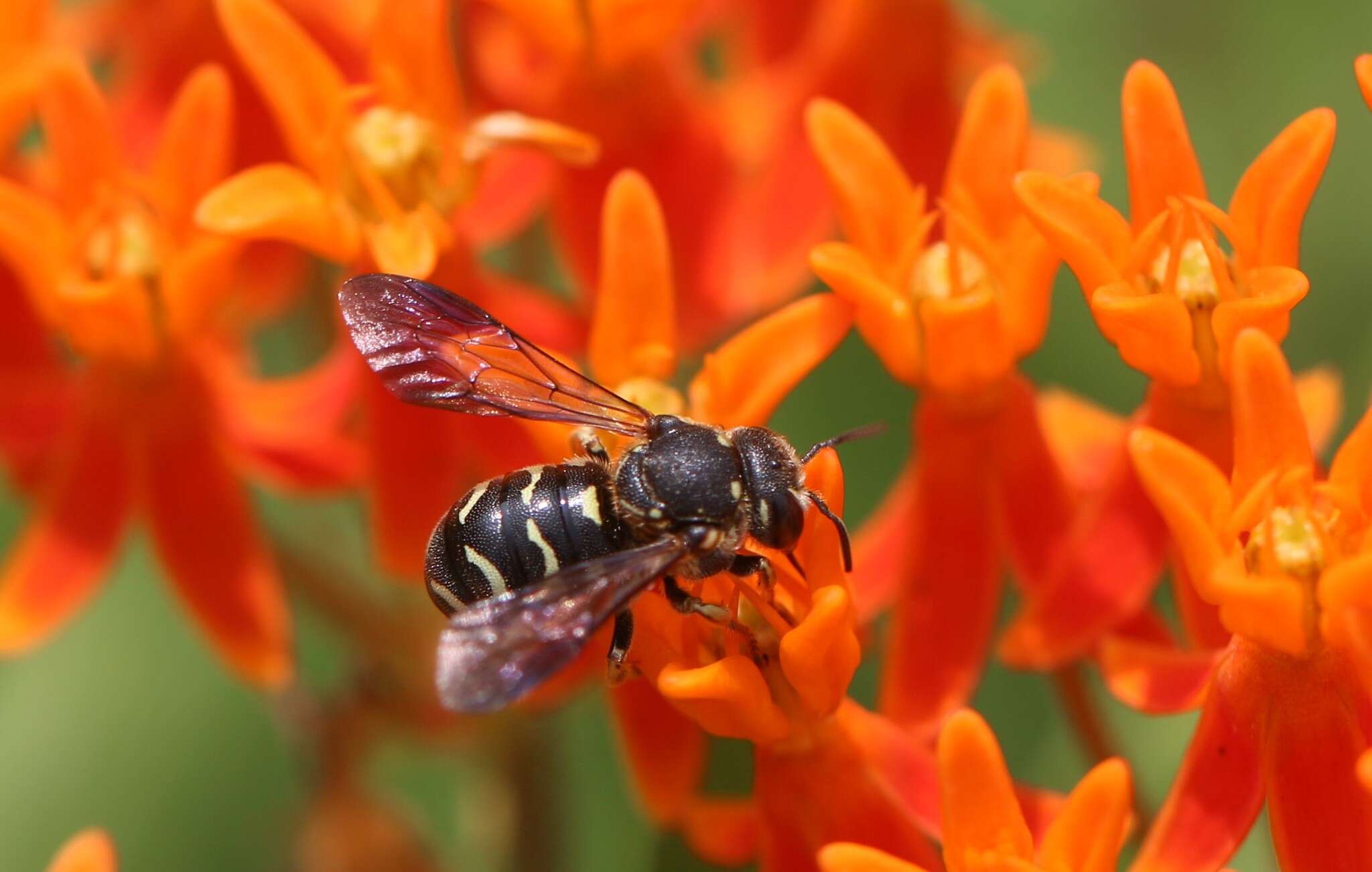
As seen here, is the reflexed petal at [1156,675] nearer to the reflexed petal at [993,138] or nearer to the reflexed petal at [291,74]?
the reflexed petal at [993,138]

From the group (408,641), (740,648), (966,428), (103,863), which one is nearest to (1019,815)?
(740,648)

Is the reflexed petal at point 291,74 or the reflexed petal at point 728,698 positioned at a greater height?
the reflexed petal at point 291,74

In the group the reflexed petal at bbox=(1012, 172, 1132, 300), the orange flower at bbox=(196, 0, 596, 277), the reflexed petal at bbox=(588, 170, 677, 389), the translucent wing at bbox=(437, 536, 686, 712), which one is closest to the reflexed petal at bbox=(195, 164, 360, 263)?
the orange flower at bbox=(196, 0, 596, 277)

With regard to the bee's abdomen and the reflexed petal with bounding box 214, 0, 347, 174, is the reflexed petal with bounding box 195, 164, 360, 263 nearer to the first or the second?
the reflexed petal with bounding box 214, 0, 347, 174

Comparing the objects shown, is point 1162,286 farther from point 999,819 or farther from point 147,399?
point 147,399

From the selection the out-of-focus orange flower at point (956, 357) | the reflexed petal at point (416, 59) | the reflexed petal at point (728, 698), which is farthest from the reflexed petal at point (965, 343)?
the reflexed petal at point (416, 59)

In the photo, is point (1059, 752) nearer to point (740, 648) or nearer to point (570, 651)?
point (740, 648)

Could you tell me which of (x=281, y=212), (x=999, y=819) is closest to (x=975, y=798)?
(x=999, y=819)
